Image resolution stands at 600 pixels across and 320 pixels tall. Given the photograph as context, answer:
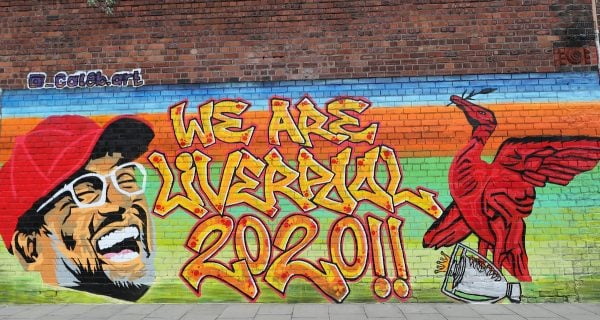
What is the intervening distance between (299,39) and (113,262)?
4042 mm

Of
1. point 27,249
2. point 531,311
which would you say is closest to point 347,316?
point 531,311

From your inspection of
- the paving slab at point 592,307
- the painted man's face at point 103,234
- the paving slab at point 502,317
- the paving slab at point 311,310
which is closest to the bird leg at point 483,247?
the paving slab at point 502,317

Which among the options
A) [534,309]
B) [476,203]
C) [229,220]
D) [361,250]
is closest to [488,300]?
[534,309]

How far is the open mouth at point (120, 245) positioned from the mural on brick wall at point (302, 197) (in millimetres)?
18

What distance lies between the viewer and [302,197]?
622cm

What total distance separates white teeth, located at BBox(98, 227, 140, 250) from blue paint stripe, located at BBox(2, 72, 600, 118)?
1.67 metres

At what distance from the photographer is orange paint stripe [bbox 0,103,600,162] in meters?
6.24

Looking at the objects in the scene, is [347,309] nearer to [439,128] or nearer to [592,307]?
[439,128]

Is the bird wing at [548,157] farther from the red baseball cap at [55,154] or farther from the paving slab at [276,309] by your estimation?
the red baseball cap at [55,154]

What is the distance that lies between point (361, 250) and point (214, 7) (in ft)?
13.2

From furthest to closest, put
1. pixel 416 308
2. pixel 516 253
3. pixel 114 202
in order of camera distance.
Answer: pixel 114 202 → pixel 516 253 → pixel 416 308

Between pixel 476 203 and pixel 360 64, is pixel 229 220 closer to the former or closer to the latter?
pixel 360 64

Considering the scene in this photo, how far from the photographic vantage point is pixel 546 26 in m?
6.43

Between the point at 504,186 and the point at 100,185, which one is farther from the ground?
the point at 100,185
